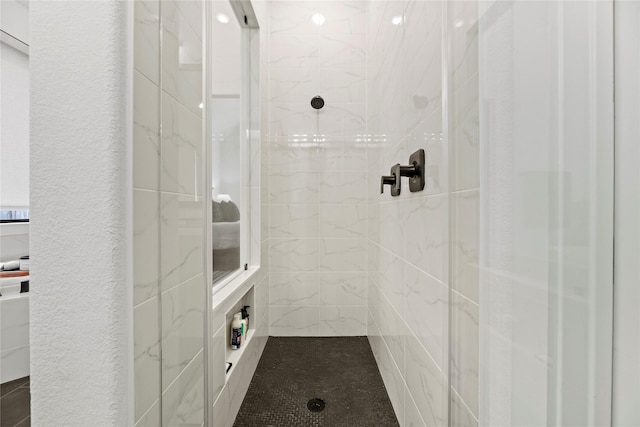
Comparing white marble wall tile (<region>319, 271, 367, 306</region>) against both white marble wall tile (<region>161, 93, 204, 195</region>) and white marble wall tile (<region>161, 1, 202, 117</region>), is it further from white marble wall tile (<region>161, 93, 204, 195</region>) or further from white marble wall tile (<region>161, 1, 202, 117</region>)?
white marble wall tile (<region>161, 1, 202, 117</region>)

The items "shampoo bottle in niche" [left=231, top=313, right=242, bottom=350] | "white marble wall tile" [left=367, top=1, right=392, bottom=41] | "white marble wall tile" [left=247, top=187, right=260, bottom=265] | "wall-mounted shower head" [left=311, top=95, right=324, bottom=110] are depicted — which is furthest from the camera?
"wall-mounted shower head" [left=311, top=95, right=324, bottom=110]

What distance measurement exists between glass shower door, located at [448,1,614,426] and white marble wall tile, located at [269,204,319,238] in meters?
1.46

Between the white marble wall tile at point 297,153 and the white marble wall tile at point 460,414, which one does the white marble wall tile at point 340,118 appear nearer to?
the white marble wall tile at point 297,153

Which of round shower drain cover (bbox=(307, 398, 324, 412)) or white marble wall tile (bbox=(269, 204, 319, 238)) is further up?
white marble wall tile (bbox=(269, 204, 319, 238))

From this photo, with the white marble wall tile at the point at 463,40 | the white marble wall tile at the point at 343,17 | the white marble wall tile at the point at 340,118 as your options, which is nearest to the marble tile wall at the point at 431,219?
the white marble wall tile at the point at 463,40

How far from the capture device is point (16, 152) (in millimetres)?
534

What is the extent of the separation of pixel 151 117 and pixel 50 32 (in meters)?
0.22

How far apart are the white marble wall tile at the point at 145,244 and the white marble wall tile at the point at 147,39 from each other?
28cm

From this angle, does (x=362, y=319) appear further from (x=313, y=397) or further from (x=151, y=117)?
(x=151, y=117)

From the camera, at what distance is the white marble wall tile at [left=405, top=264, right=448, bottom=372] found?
2.33 feet

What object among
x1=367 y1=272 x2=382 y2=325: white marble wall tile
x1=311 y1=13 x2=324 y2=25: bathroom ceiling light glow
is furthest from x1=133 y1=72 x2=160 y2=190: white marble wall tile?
x1=311 y1=13 x2=324 y2=25: bathroom ceiling light glow

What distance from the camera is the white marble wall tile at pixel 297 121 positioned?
1.97 m

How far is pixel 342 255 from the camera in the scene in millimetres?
1995

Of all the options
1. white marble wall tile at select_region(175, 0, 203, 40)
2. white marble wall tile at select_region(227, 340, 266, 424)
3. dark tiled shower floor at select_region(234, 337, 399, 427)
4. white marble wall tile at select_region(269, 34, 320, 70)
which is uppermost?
white marble wall tile at select_region(269, 34, 320, 70)
